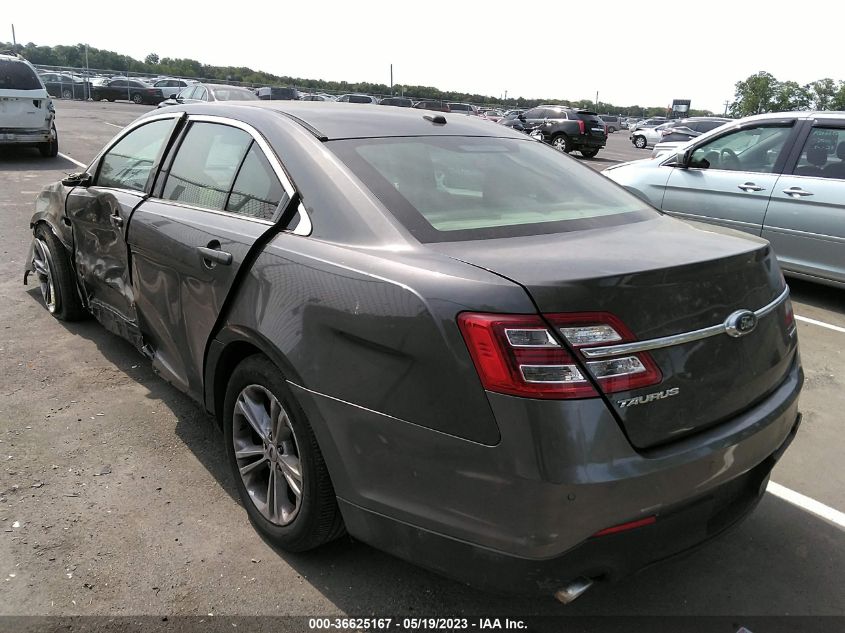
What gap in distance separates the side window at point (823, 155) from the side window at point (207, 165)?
17.6 feet

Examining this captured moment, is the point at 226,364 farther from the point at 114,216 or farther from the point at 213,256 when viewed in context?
the point at 114,216

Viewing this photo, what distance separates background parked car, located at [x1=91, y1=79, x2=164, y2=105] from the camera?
39.9 meters

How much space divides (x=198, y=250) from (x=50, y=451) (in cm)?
138

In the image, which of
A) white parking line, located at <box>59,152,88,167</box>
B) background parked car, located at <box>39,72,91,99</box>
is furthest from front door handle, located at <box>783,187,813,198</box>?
background parked car, located at <box>39,72,91,99</box>

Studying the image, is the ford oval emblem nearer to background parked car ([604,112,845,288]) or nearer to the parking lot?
the parking lot

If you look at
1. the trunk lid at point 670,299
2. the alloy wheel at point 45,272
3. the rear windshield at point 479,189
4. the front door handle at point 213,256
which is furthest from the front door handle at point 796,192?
Result: the alloy wheel at point 45,272

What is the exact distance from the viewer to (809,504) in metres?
3.05

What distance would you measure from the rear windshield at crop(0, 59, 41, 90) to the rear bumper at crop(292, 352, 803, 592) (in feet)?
46.3

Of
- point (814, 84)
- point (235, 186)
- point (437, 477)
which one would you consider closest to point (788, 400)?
point (437, 477)

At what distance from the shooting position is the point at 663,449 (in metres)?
1.95

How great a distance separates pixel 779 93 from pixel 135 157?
88046 millimetres

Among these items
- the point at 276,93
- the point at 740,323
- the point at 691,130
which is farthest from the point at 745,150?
the point at 691,130

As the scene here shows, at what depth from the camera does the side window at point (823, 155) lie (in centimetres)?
594

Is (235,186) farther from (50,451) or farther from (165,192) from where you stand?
(50,451)
